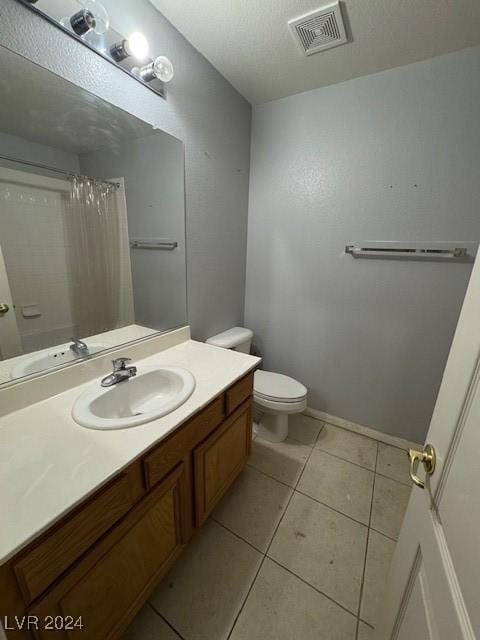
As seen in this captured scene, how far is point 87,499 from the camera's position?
640 millimetres

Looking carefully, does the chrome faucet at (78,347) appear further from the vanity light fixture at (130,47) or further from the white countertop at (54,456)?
the vanity light fixture at (130,47)

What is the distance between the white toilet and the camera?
5.55 ft

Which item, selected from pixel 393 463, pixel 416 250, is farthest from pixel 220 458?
pixel 416 250

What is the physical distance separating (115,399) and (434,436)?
1.08 m

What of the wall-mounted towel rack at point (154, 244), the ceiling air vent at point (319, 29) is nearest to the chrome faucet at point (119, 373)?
the wall-mounted towel rack at point (154, 244)

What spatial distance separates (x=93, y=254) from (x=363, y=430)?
6.92 feet

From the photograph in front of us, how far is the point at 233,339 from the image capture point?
1889 millimetres

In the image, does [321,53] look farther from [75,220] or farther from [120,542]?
[120,542]

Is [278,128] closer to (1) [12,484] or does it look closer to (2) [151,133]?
(2) [151,133]

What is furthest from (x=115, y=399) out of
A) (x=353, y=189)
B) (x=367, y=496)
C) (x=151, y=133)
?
(x=353, y=189)

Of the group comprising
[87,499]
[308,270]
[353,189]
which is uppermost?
[353,189]

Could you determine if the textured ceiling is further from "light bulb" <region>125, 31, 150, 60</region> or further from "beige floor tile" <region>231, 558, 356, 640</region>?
"beige floor tile" <region>231, 558, 356, 640</region>

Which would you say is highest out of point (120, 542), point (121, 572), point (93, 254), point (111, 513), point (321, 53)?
point (321, 53)

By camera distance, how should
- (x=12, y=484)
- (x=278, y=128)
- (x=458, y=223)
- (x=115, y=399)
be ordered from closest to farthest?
1. (x=12, y=484)
2. (x=115, y=399)
3. (x=458, y=223)
4. (x=278, y=128)
